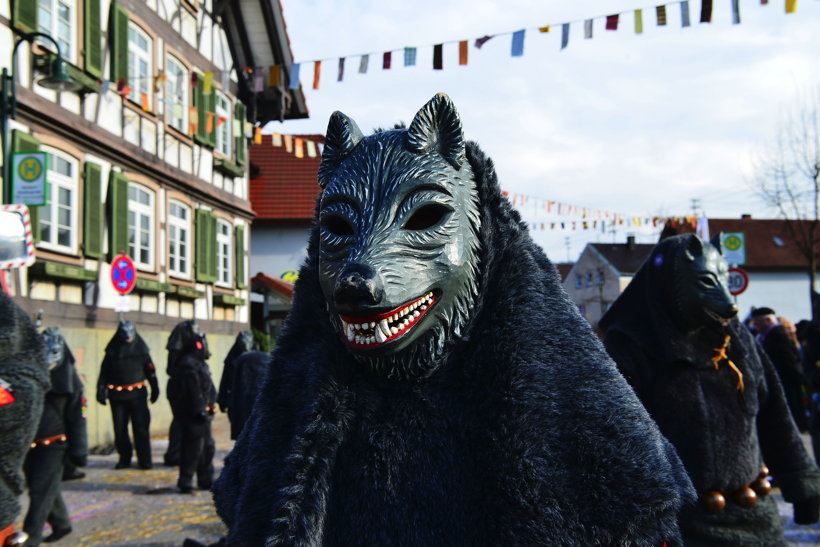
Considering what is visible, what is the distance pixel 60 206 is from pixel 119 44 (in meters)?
3.26

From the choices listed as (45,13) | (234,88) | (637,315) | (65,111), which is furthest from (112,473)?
(234,88)

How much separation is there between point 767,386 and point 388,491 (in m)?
3.10

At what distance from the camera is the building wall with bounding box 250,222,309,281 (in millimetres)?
29203

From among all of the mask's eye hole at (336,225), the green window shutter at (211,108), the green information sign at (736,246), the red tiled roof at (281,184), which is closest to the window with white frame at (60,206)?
the green window shutter at (211,108)

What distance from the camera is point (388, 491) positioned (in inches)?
72.9

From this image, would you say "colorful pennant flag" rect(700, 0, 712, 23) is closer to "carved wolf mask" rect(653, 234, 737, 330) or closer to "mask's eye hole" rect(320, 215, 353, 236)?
"carved wolf mask" rect(653, 234, 737, 330)

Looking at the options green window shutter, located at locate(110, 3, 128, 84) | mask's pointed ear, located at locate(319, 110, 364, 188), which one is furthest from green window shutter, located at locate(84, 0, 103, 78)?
mask's pointed ear, located at locate(319, 110, 364, 188)

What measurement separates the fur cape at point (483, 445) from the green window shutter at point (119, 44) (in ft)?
43.2

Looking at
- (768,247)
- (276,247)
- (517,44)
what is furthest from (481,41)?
(768,247)

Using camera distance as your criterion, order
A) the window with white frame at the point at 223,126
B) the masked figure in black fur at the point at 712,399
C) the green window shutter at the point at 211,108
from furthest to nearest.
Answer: the window with white frame at the point at 223,126, the green window shutter at the point at 211,108, the masked figure in black fur at the point at 712,399

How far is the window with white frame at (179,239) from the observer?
647 inches

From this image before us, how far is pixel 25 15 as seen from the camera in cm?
1123

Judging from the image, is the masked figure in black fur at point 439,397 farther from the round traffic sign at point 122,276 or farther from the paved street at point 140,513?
the round traffic sign at point 122,276

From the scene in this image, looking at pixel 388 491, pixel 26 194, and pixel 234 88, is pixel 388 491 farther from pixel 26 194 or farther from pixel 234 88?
pixel 234 88
